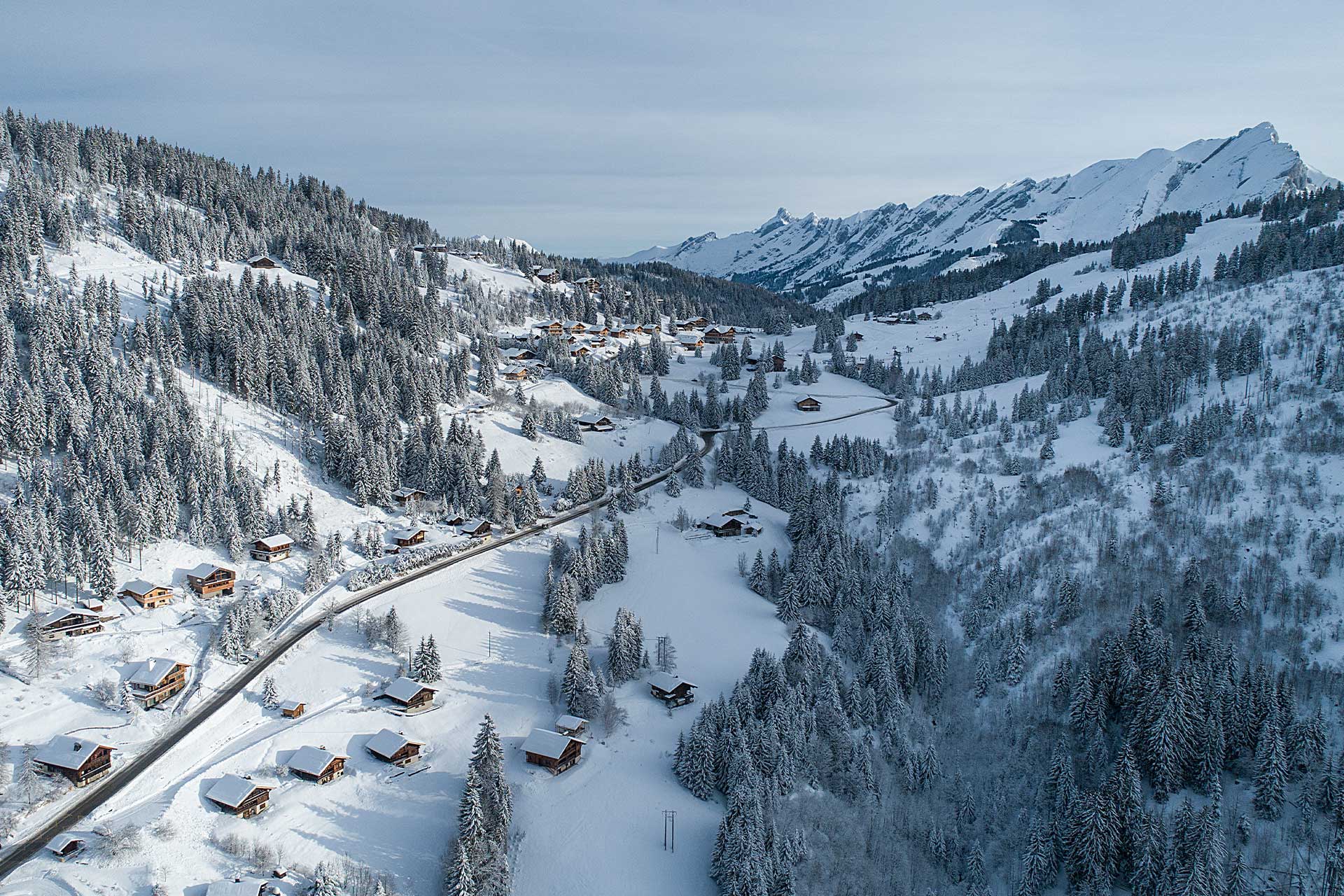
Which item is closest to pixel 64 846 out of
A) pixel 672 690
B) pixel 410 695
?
pixel 410 695

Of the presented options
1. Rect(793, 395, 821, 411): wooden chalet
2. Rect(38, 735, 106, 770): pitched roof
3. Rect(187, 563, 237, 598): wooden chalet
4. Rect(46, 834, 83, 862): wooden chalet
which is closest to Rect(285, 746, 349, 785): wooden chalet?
Rect(38, 735, 106, 770): pitched roof

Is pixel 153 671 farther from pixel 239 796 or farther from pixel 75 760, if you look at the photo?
pixel 239 796

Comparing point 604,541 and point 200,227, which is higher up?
point 200,227

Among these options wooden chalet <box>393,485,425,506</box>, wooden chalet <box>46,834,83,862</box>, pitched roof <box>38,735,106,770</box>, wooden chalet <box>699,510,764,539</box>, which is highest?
wooden chalet <box>393,485,425,506</box>

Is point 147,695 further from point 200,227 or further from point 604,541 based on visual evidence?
point 200,227

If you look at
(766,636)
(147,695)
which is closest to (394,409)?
(147,695)

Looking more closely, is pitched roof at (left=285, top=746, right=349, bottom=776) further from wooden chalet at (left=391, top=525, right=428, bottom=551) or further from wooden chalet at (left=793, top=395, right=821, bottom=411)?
wooden chalet at (left=793, top=395, right=821, bottom=411)
